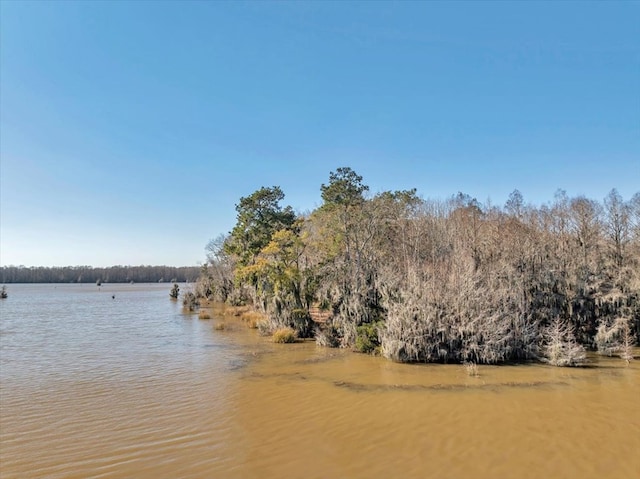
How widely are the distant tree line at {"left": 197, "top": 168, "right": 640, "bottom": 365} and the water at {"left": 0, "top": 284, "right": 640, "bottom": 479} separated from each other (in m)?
1.63

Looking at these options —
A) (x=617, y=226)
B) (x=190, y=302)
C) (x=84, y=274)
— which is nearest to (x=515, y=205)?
(x=617, y=226)

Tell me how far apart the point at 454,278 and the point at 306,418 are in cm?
995

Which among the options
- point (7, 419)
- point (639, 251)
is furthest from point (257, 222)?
point (639, 251)

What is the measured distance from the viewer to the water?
6.94 m

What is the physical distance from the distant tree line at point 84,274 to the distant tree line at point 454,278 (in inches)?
4416

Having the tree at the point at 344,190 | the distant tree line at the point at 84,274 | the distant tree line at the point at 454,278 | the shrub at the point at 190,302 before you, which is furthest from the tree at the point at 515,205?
the distant tree line at the point at 84,274

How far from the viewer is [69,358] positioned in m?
Result: 16.5

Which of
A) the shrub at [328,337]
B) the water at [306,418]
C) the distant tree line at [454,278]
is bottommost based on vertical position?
the water at [306,418]

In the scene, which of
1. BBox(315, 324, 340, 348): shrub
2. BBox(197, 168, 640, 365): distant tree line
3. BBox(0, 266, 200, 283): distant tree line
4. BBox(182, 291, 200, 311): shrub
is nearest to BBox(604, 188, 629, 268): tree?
BBox(197, 168, 640, 365): distant tree line

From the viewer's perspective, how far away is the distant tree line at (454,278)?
16.1 meters

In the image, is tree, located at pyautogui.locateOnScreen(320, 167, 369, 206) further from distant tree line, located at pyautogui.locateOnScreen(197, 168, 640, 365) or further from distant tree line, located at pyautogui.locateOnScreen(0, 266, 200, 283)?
distant tree line, located at pyautogui.locateOnScreen(0, 266, 200, 283)

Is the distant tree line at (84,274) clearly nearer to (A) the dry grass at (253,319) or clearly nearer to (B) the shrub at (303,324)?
(A) the dry grass at (253,319)

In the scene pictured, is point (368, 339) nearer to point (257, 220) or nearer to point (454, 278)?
point (454, 278)

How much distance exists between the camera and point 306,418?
9438mm
